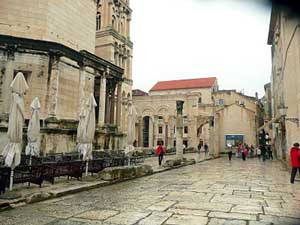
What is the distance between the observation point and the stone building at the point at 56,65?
19.3 m

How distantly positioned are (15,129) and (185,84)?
6804cm

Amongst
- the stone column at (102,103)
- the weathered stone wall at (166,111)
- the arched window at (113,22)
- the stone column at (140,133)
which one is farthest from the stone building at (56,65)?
the stone column at (140,133)

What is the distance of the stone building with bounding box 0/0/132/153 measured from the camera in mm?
19344

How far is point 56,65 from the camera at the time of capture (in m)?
20.0

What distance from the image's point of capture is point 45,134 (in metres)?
18.0

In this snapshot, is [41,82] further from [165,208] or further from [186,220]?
[186,220]

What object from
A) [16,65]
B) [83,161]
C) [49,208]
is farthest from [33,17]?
[49,208]

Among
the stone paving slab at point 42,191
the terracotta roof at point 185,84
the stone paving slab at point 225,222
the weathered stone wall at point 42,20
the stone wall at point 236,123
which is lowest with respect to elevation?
the stone paving slab at point 225,222

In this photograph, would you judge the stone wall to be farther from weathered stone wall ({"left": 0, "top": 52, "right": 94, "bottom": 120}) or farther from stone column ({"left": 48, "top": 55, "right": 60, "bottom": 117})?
stone column ({"left": 48, "top": 55, "right": 60, "bottom": 117})

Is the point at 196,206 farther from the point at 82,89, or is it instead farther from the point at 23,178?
the point at 82,89

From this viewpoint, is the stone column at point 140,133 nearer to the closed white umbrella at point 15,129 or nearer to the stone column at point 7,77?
the stone column at point 7,77

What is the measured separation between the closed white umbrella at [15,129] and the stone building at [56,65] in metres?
9.12

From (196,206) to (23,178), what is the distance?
530 cm

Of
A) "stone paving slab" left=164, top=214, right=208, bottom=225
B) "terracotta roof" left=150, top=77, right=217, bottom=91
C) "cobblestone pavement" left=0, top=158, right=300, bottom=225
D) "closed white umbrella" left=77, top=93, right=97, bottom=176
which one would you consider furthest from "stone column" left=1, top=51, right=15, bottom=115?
"terracotta roof" left=150, top=77, right=217, bottom=91
